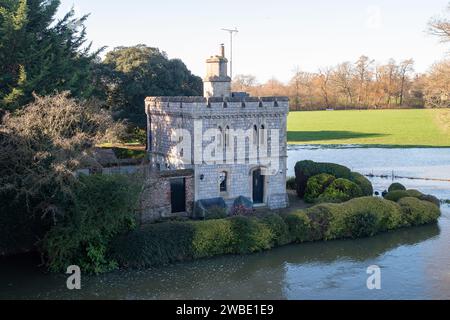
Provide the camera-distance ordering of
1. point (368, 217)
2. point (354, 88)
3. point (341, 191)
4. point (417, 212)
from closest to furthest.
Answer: point (368, 217) < point (417, 212) < point (341, 191) < point (354, 88)

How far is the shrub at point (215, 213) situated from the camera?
86.8 feet

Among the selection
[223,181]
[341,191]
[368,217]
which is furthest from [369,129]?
[223,181]

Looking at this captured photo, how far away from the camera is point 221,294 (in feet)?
65.4

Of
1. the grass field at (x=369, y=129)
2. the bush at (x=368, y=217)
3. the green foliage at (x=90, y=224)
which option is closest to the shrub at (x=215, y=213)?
the green foliage at (x=90, y=224)

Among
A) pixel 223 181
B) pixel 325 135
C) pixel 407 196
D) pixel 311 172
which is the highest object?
pixel 325 135

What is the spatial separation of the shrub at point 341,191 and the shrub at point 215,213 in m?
6.58

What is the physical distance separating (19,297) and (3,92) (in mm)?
10133

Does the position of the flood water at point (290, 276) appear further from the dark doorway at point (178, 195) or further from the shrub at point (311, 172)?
the shrub at point (311, 172)

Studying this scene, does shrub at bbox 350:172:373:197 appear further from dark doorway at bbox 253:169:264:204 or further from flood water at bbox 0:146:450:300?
dark doorway at bbox 253:169:264:204

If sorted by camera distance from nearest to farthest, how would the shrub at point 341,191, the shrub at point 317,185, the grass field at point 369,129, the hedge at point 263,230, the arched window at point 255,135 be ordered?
the hedge at point 263,230 → the arched window at point 255,135 → the shrub at point 341,191 → the shrub at point 317,185 → the grass field at point 369,129

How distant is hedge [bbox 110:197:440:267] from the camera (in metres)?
22.8

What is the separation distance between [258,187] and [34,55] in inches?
525

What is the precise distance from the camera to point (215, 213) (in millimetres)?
26609

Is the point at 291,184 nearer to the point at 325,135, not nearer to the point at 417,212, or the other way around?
the point at 417,212
